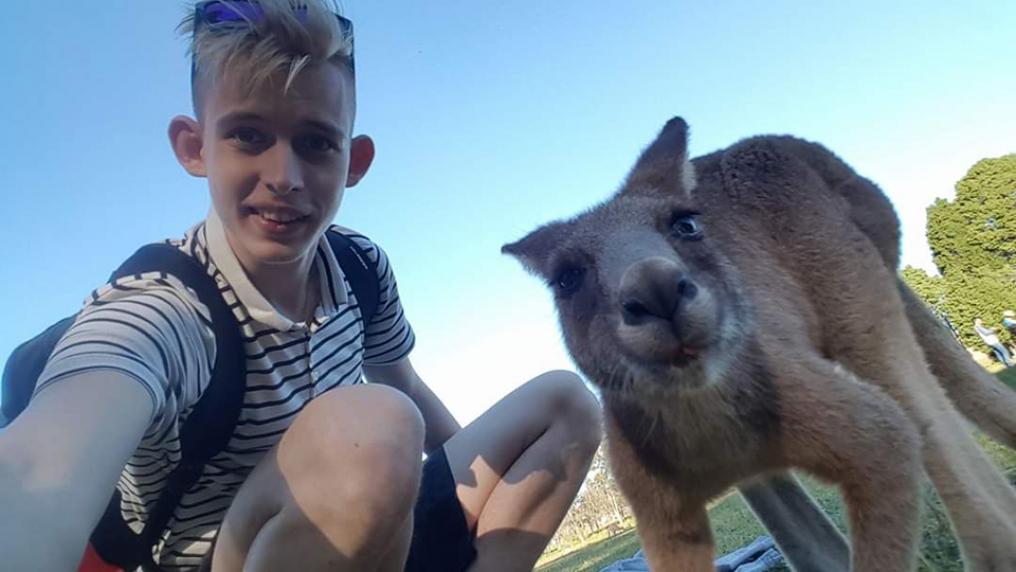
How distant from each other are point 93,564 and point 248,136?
1370 mm

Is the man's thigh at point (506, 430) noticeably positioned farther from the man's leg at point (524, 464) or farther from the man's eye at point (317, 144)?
the man's eye at point (317, 144)

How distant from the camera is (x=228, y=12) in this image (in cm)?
241

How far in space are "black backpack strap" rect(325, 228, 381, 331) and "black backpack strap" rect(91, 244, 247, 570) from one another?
0.75m

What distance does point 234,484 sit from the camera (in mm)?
2418

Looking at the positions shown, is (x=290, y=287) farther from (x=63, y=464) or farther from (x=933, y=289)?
(x=933, y=289)

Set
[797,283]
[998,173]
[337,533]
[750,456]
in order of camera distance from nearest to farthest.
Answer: [337,533] < [750,456] < [797,283] < [998,173]

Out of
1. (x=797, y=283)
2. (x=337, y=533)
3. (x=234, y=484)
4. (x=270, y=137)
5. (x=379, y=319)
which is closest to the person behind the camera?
(x=337, y=533)

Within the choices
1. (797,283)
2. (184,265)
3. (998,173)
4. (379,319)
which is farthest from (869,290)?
(998,173)

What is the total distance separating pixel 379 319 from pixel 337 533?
4.25 feet

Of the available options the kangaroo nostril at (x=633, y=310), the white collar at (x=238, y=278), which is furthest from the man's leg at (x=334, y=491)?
the kangaroo nostril at (x=633, y=310)

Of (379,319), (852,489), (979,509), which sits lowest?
(979,509)

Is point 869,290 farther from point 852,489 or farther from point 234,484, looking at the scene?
point 234,484

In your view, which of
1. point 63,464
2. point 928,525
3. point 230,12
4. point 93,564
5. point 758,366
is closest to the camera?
point 63,464

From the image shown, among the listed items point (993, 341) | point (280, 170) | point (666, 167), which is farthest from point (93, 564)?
point (993, 341)
